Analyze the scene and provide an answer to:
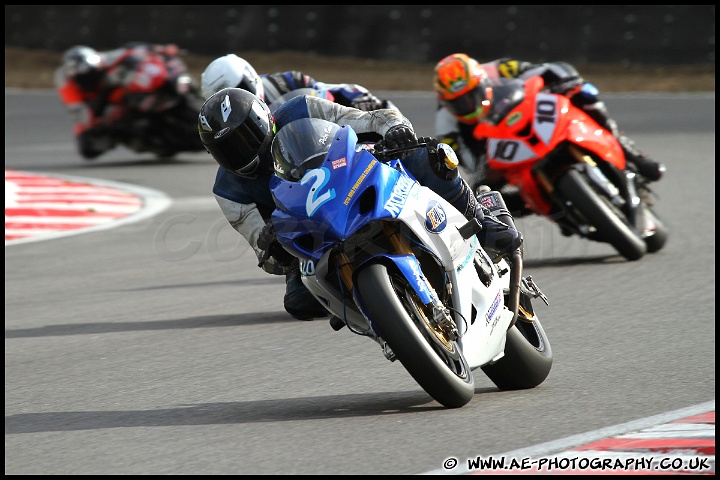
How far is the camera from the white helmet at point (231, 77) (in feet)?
25.9

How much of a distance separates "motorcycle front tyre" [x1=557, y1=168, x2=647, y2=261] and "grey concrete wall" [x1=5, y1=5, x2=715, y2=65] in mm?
14621

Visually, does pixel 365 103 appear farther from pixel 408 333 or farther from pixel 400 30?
pixel 400 30

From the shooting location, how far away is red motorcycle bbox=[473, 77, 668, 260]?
885cm

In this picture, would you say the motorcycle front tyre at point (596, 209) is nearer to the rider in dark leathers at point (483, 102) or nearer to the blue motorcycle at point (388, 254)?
the rider in dark leathers at point (483, 102)

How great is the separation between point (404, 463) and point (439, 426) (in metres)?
0.52

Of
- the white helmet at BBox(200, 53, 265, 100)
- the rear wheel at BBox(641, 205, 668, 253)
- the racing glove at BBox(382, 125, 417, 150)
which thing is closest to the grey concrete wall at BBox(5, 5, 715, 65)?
the rear wheel at BBox(641, 205, 668, 253)

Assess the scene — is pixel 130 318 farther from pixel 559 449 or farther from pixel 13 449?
pixel 559 449

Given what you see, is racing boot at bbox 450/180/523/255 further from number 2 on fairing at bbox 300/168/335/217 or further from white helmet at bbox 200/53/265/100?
white helmet at bbox 200/53/265/100

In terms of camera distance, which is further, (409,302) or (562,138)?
(562,138)

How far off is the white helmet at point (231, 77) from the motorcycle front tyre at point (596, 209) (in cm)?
217

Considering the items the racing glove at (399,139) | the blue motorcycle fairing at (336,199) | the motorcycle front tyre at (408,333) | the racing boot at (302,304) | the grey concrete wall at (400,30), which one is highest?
the racing glove at (399,139)

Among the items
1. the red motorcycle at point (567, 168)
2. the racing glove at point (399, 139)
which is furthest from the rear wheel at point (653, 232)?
the racing glove at point (399, 139)

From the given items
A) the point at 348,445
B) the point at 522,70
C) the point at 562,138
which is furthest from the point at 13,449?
the point at 522,70

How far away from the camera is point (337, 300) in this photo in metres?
5.04
